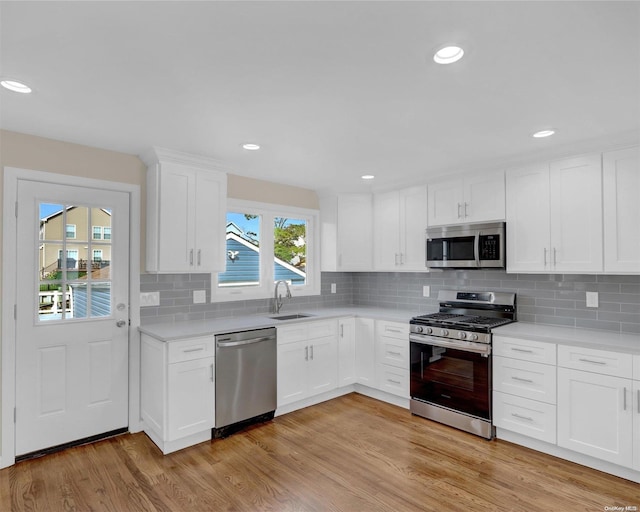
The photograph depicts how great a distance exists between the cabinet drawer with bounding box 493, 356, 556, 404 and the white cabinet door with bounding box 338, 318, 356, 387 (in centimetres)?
156

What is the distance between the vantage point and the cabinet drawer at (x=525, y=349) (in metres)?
2.85

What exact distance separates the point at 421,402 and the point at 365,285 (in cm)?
183

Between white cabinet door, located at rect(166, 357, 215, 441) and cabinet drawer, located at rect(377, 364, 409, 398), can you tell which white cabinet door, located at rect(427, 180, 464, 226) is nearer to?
cabinet drawer, located at rect(377, 364, 409, 398)

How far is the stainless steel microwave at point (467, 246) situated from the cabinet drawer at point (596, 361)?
0.92 meters

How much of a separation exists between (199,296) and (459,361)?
2.48m

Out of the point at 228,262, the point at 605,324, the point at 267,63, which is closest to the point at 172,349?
the point at 228,262

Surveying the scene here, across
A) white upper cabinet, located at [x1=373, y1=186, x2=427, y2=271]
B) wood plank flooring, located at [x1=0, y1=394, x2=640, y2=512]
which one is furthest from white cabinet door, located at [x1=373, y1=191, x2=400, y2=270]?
wood plank flooring, located at [x1=0, y1=394, x2=640, y2=512]

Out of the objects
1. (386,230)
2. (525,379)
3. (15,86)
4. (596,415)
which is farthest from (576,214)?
(15,86)

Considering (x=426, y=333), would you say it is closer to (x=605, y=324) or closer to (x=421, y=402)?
(x=421, y=402)

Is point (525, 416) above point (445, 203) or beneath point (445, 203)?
beneath

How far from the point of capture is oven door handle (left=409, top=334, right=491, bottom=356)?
10.3ft

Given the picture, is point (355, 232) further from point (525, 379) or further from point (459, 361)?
point (525, 379)

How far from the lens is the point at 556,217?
3.11 metres

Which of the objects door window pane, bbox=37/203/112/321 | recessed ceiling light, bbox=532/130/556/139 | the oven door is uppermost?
recessed ceiling light, bbox=532/130/556/139
